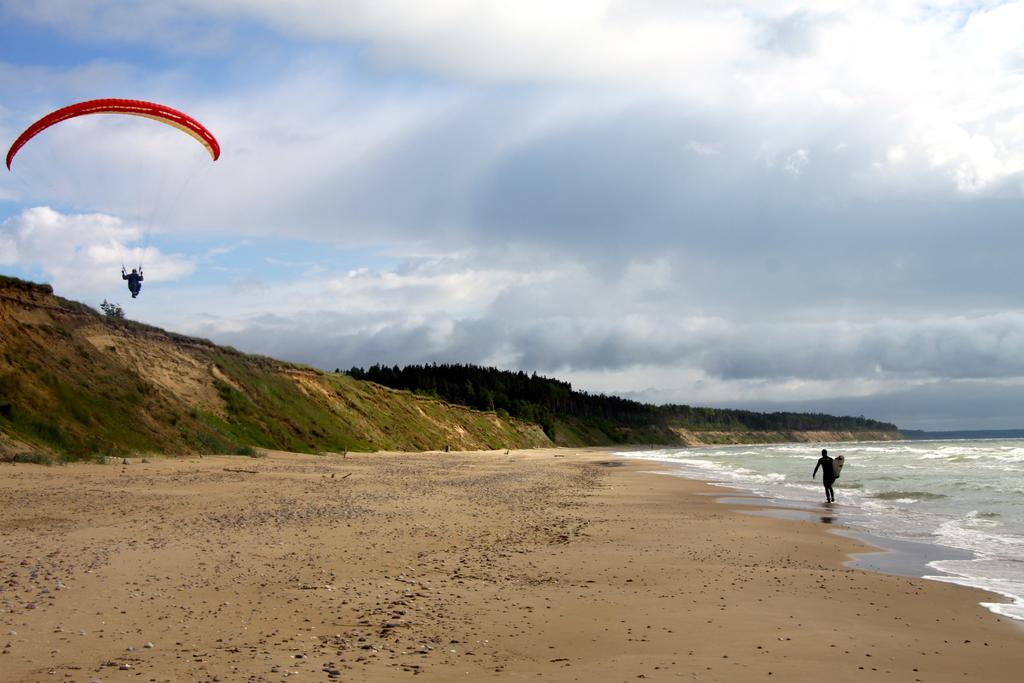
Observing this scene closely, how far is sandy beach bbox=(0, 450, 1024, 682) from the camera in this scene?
6297 millimetres

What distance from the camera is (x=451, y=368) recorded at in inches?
5625

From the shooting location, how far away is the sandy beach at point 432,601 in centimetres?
630

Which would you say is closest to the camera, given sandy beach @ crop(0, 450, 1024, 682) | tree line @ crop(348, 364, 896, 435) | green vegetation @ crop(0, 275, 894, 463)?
sandy beach @ crop(0, 450, 1024, 682)

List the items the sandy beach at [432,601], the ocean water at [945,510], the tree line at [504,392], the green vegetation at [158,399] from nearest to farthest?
the sandy beach at [432,601], the ocean water at [945,510], the green vegetation at [158,399], the tree line at [504,392]

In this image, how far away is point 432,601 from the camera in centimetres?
855

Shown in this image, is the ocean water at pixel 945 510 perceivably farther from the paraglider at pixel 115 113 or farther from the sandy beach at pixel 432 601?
the paraglider at pixel 115 113

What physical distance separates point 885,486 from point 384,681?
1085 inches

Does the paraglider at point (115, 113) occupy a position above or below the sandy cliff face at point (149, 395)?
above

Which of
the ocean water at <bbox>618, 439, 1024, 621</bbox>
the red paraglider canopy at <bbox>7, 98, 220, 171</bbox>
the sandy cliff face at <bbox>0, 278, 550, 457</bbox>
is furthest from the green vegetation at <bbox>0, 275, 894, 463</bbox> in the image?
the ocean water at <bbox>618, 439, 1024, 621</bbox>

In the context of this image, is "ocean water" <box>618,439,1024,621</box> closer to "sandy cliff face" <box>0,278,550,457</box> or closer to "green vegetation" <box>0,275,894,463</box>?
"green vegetation" <box>0,275,894,463</box>

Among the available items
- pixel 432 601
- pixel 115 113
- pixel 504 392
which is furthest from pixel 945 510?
pixel 504 392

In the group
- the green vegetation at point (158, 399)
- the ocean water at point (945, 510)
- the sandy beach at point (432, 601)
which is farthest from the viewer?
the green vegetation at point (158, 399)

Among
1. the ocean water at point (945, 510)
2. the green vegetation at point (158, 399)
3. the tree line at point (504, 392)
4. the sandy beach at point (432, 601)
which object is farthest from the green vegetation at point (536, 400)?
the sandy beach at point (432, 601)

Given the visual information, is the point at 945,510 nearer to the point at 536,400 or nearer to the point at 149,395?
the point at 149,395
